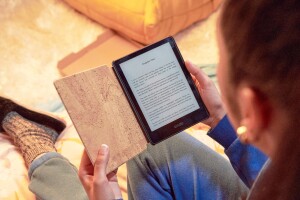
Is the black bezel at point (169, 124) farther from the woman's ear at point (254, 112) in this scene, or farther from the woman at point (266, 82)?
the woman's ear at point (254, 112)

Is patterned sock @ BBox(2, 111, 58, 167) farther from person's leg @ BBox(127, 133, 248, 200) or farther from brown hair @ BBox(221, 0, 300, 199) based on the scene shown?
brown hair @ BBox(221, 0, 300, 199)

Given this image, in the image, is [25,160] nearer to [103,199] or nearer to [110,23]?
[103,199]

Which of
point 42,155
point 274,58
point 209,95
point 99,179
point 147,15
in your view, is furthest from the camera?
point 147,15

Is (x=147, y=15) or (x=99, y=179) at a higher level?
(x=147, y=15)

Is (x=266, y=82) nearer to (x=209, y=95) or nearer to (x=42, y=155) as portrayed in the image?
(x=209, y=95)

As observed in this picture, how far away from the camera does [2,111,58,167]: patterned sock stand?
97 centimetres

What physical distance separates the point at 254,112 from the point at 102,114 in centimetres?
36

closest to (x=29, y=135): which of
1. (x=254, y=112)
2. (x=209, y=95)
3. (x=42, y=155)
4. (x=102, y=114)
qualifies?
(x=42, y=155)

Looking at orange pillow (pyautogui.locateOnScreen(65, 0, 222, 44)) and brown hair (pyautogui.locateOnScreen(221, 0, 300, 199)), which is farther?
orange pillow (pyautogui.locateOnScreen(65, 0, 222, 44))

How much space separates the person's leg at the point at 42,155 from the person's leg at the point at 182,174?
17 centimetres

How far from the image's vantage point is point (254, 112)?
16.9 inches

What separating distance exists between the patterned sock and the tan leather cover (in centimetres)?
28

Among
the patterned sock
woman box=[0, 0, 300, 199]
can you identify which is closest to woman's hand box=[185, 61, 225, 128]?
woman box=[0, 0, 300, 199]

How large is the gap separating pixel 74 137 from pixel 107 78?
0.32m
